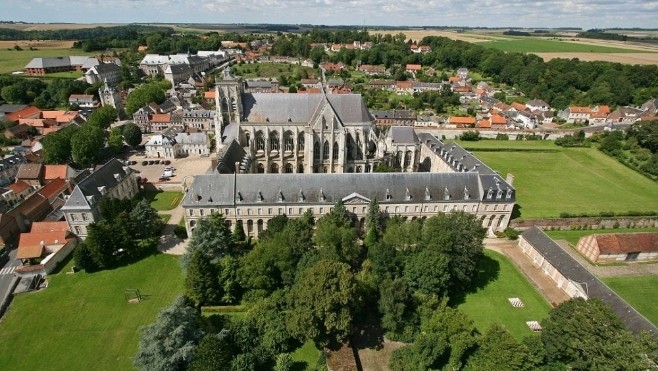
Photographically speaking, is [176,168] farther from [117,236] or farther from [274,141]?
[117,236]

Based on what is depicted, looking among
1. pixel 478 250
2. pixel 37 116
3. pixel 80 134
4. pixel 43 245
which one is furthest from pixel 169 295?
pixel 37 116

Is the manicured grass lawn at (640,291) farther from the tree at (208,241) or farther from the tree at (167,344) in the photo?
the tree at (208,241)

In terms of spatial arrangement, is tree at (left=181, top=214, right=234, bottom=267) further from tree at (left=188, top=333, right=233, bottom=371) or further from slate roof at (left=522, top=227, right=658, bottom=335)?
slate roof at (left=522, top=227, right=658, bottom=335)

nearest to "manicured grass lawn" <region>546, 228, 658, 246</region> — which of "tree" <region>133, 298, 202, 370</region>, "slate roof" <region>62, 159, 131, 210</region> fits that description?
"tree" <region>133, 298, 202, 370</region>

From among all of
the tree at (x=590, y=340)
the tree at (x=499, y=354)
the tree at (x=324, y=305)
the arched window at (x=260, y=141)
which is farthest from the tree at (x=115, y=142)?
the tree at (x=590, y=340)

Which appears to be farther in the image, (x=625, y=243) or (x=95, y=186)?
(x=95, y=186)

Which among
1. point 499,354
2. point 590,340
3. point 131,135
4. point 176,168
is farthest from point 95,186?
point 590,340
